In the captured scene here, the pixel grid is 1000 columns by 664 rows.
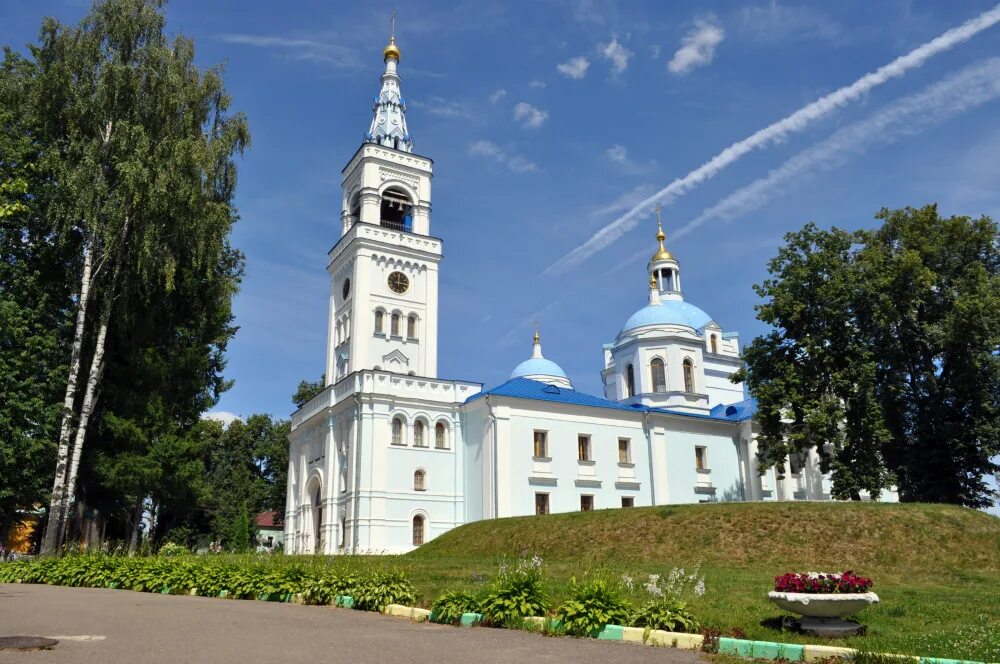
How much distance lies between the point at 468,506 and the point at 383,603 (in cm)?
2467

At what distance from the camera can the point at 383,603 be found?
12039mm

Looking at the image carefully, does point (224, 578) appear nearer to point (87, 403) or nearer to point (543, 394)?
point (87, 403)

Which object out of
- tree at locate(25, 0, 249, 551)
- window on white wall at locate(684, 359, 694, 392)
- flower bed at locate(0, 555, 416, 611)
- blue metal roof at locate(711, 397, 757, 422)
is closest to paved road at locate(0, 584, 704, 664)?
flower bed at locate(0, 555, 416, 611)

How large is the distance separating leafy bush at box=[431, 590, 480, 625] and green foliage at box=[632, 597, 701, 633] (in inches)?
91.5

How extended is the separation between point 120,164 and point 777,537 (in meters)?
23.9

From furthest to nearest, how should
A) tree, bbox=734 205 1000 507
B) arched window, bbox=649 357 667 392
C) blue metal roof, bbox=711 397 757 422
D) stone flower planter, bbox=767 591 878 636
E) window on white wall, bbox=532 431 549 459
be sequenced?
arched window, bbox=649 357 667 392
blue metal roof, bbox=711 397 757 422
window on white wall, bbox=532 431 549 459
tree, bbox=734 205 1000 507
stone flower planter, bbox=767 591 878 636

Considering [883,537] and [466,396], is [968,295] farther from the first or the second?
[466,396]

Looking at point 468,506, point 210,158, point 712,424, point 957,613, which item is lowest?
point 957,613

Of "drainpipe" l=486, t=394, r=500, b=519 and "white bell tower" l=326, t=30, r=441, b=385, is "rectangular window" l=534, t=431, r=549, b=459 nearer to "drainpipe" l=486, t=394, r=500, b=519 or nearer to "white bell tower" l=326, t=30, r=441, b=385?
"drainpipe" l=486, t=394, r=500, b=519

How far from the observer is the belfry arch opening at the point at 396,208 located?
137 feet

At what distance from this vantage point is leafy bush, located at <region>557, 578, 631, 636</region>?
953 cm

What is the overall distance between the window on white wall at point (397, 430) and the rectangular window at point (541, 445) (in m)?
6.55

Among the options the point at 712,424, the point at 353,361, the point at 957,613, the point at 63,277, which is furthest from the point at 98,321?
the point at 712,424

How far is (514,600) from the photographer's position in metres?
10.4
